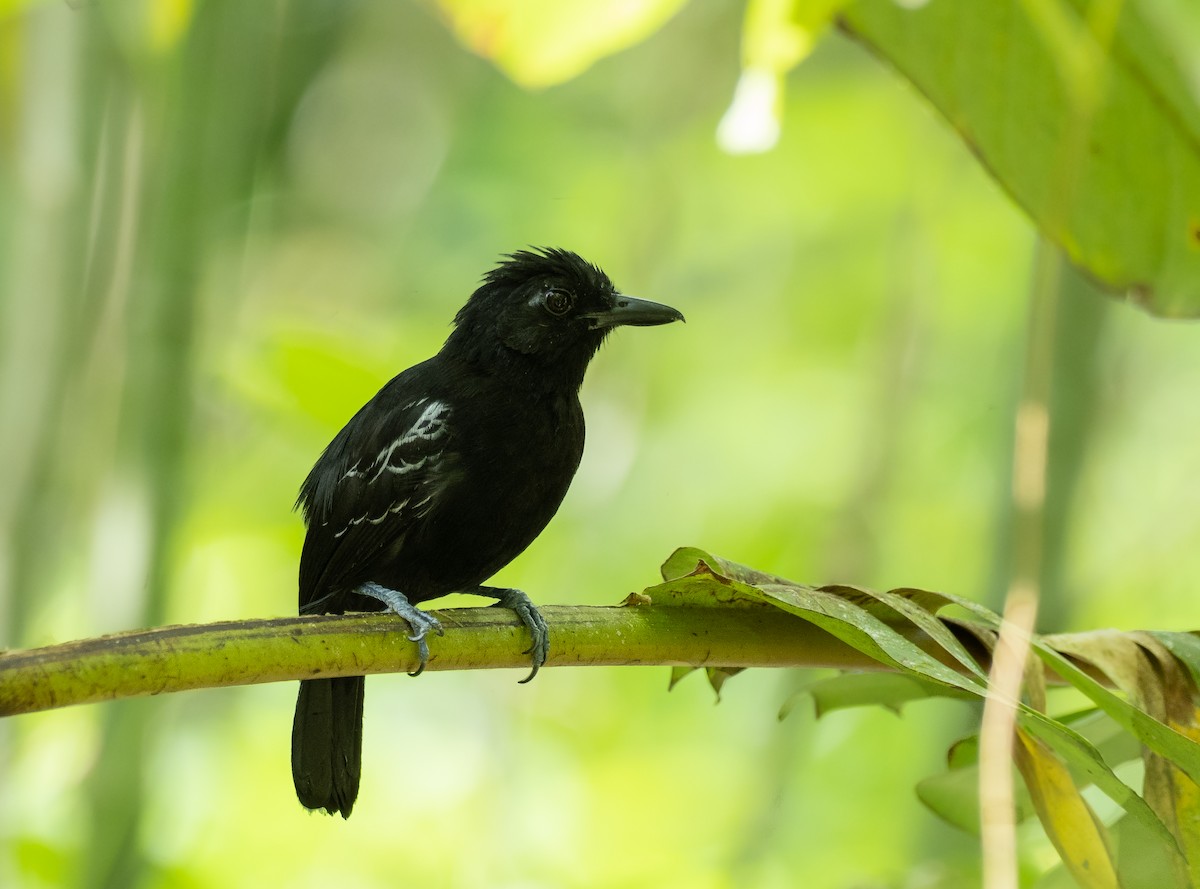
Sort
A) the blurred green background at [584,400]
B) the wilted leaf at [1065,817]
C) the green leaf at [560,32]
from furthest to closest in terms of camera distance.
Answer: the blurred green background at [584,400], the wilted leaf at [1065,817], the green leaf at [560,32]

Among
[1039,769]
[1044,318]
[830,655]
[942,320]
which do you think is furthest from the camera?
[942,320]

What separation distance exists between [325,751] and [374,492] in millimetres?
646

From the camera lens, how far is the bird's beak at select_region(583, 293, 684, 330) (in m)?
3.42

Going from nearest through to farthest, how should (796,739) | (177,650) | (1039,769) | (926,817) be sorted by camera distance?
(177,650) < (1039,769) < (926,817) < (796,739)

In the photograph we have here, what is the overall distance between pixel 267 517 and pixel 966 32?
373 cm

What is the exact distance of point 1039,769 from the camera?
5.71ft

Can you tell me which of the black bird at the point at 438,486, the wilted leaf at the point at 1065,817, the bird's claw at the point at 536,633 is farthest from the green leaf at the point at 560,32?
the black bird at the point at 438,486

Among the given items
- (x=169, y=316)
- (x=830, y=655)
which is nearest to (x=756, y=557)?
(x=169, y=316)

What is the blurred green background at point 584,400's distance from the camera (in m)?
3.28

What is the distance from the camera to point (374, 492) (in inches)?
123

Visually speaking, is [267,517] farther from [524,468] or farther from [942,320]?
[942,320]

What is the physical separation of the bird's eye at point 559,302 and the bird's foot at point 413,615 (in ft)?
2.83

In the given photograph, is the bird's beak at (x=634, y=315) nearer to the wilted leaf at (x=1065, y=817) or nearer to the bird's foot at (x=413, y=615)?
the bird's foot at (x=413, y=615)

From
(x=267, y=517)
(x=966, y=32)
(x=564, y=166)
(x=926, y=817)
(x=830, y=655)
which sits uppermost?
(x=564, y=166)
